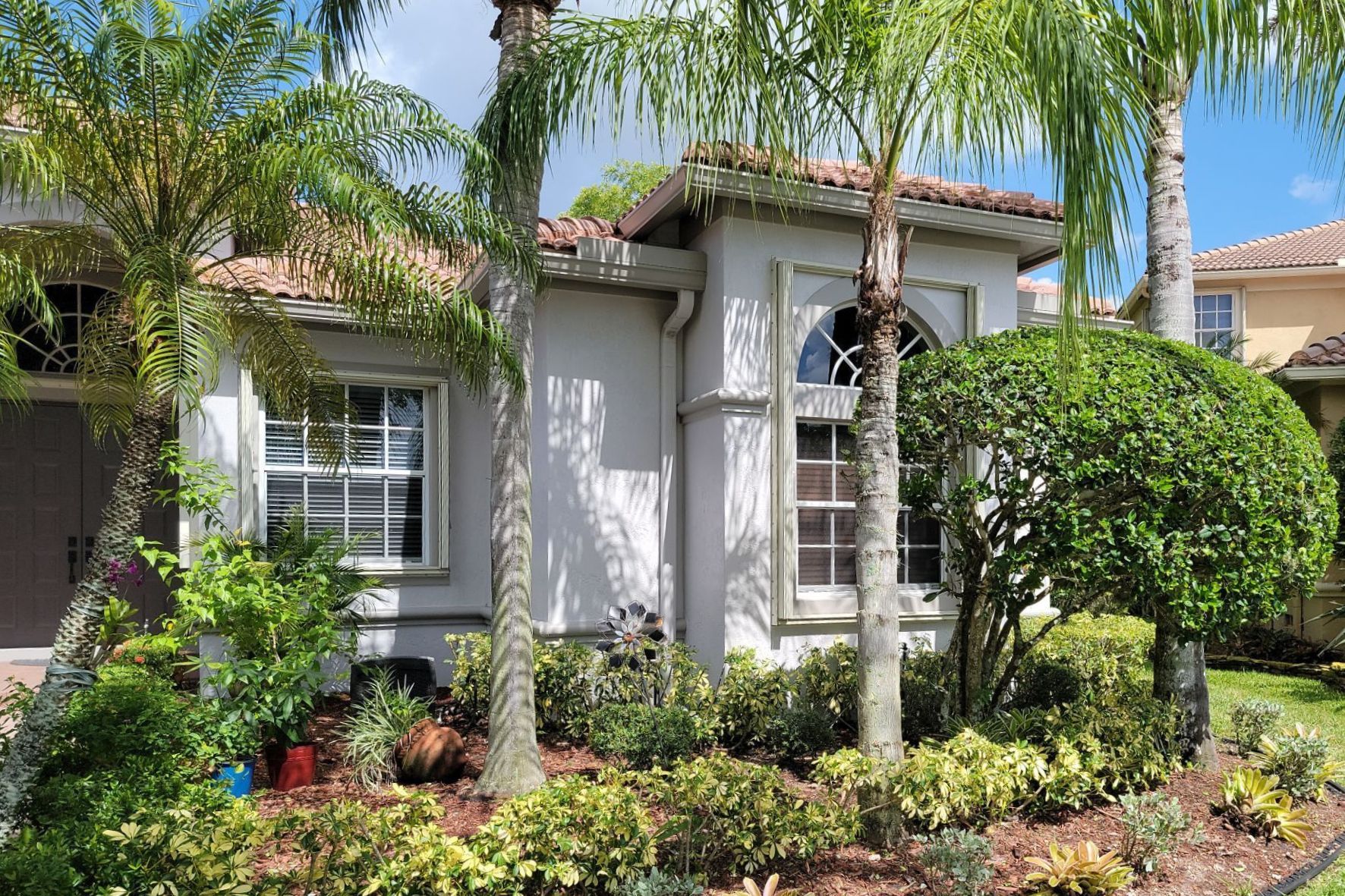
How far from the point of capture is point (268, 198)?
4.87m

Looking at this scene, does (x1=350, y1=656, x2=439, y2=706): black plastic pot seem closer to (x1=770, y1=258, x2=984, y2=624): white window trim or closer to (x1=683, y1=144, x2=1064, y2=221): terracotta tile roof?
(x1=770, y1=258, x2=984, y2=624): white window trim

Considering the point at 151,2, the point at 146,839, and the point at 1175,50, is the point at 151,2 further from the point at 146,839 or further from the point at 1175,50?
the point at 1175,50

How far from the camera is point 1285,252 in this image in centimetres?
1769

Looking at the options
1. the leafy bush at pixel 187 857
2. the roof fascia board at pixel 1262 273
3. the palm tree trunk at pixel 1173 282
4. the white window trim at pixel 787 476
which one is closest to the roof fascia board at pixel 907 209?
the white window trim at pixel 787 476

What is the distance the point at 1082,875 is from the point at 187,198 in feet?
19.3

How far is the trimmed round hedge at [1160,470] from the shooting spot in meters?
5.59

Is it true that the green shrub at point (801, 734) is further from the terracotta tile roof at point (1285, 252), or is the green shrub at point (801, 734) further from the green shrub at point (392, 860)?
the terracotta tile roof at point (1285, 252)

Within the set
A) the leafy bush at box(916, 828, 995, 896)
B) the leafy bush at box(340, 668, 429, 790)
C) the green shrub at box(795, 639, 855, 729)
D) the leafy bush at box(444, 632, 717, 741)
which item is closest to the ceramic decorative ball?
the leafy bush at box(340, 668, 429, 790)

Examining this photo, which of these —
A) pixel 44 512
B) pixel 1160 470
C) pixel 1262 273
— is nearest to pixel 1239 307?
pixel 1262 273

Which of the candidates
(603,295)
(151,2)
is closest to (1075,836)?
(603,295)

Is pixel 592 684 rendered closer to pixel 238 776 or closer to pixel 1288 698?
pixel 238 776

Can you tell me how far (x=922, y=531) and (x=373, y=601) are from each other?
539 cm

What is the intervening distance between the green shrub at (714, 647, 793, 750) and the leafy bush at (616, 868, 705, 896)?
2.74 meters

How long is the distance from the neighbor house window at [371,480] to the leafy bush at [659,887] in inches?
205
